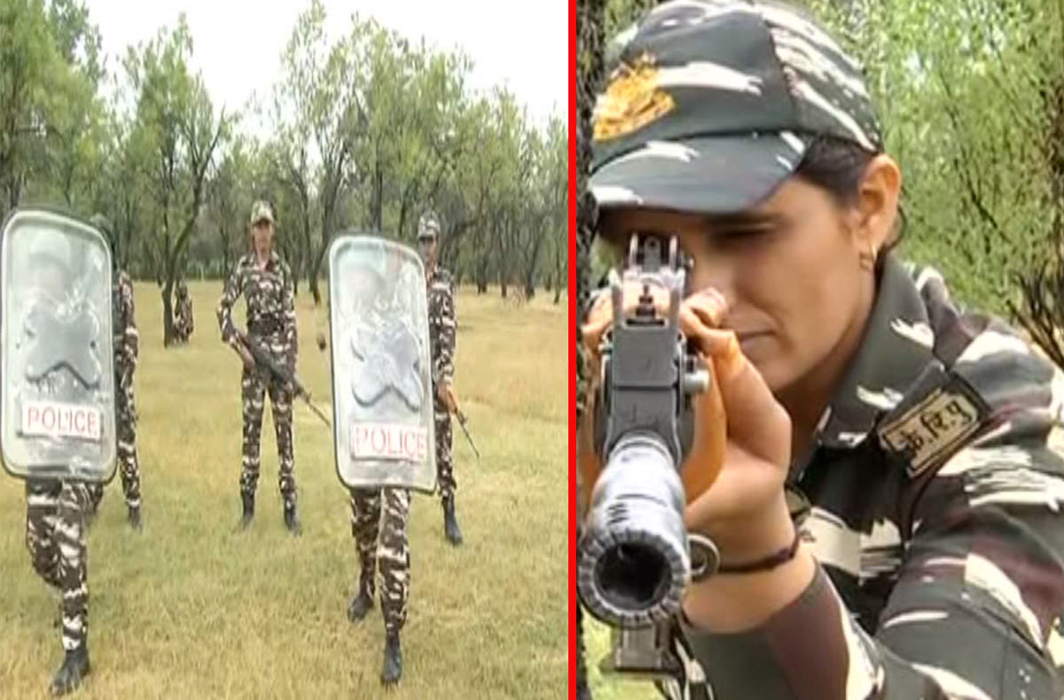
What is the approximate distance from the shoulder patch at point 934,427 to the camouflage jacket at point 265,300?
966 mm

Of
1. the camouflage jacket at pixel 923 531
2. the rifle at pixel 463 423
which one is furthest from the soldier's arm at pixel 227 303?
the camouflage jacket at pixel 923 531

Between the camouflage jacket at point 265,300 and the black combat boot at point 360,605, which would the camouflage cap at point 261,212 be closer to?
the camouflage jacket at point 265,300

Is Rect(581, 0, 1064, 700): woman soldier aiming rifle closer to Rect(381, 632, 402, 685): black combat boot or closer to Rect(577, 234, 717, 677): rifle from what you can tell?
Rect(577, 234, 717, 677): rifle

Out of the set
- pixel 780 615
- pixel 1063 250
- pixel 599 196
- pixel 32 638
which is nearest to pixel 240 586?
pixel 32 638

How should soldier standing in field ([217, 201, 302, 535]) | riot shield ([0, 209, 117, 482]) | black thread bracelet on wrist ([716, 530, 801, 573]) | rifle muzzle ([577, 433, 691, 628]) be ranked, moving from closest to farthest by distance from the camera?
rifle muzzle ([577, 433, 691, 628]) < black thread bracelet on wrist ([716, 530, 801, 573]) < riot shield ([0, 209, 117, 482]) < soldier standing in field ([217, 201, 302, 535])

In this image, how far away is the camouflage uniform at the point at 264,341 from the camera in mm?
1667

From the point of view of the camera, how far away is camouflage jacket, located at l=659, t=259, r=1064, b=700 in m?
0.62

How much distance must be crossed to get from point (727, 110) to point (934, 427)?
141 millimetres

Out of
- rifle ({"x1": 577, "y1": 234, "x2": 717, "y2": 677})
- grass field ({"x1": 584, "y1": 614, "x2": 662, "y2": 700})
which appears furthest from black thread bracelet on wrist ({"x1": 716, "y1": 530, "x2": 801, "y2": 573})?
grass field ({"x1": 584, "y1": 614, "x2": 662, "y2": 700})

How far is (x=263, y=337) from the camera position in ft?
5.53

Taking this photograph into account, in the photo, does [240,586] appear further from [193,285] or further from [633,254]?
[633,254]

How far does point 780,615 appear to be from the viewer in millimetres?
599

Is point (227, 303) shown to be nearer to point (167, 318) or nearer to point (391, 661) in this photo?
point (167, 318)

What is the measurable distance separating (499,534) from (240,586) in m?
0.23
